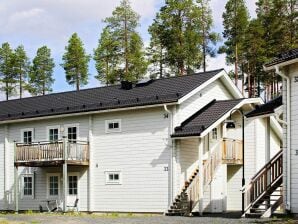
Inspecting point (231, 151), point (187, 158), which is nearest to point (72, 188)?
point (187, 158)

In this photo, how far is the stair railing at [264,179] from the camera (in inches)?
845

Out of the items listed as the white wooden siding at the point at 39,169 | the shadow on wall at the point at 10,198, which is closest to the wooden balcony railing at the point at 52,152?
the white wooden siding at the point at 39,169

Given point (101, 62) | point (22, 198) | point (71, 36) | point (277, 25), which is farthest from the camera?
point (71, 36)

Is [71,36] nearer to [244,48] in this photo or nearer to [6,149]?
[244,48]

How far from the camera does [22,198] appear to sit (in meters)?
32.5

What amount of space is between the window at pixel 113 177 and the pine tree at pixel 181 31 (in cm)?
2115

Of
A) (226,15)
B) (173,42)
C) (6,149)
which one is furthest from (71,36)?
(6,149)

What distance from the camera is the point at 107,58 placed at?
52938 millimetres

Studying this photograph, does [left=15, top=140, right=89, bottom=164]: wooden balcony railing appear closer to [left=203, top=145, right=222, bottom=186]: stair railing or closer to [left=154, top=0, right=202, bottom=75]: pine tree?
[left=203, top=145, right=222, bottom=186]: stair railing

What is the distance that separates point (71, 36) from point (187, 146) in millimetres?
32408

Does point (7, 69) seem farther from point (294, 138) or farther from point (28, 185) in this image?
point (294, 138)

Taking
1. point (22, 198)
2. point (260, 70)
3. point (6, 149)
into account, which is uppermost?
point (260, 70)

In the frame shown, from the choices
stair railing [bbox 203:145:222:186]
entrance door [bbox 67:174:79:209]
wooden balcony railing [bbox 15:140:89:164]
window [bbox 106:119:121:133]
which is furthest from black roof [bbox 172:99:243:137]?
entrance door [bbox 67:174:79:209]

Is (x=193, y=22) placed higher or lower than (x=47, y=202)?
higher
